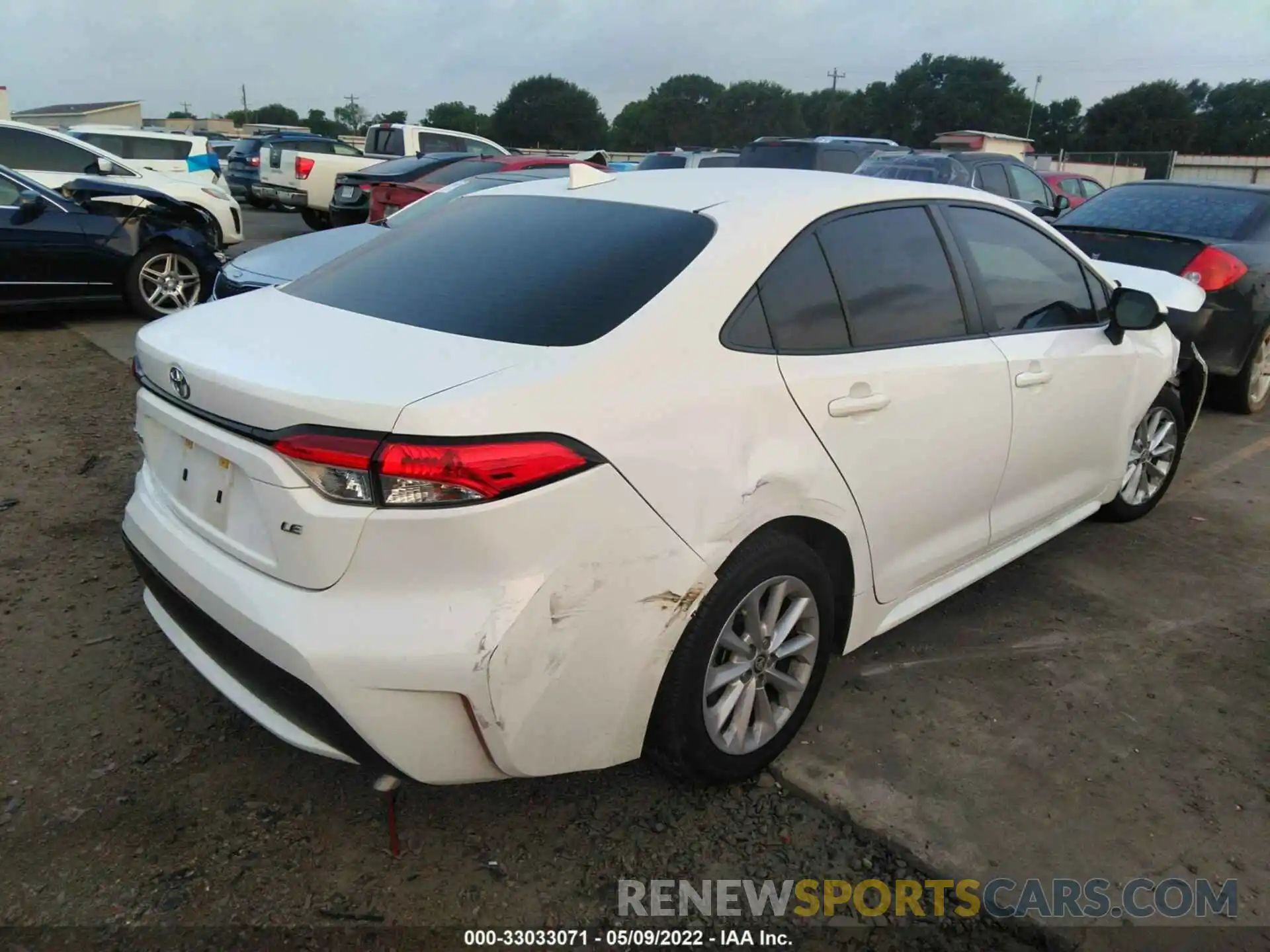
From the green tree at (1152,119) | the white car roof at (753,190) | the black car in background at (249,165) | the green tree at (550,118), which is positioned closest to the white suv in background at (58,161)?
the black car in background at (249,165)

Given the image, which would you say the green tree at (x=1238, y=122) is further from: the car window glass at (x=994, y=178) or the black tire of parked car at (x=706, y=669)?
the black tire of parked car at (x=706, y=669)

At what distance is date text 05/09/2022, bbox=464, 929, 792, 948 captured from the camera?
7.16 ft

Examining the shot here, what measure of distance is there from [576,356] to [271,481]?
71cm

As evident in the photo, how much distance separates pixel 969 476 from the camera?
3137 mm

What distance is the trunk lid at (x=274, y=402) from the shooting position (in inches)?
78.6

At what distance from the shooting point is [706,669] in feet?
7.82

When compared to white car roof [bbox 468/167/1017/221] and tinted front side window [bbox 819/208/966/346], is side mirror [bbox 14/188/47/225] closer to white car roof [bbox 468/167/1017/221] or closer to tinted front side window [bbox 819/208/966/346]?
white car roof [bbox 468/167/1017/221]

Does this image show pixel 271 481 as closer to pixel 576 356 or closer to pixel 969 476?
pixel 576 356

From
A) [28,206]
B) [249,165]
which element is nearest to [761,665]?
→ [28,206]

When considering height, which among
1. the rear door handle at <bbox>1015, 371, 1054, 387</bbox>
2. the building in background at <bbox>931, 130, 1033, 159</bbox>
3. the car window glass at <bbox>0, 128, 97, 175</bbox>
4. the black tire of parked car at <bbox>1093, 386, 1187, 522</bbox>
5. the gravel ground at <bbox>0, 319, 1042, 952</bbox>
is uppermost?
the building in background at <bbox>931, 130, 1033, 159</bbox>

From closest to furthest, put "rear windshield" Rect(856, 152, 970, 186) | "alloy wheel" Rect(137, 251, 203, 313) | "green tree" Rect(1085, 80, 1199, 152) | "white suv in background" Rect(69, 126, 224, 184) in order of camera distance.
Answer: "alloy wheel" Rect(137, 251, 203, 313), "rear windshield" Rect(856, 152, 970, 186), "white suv in background" Rect(69, 126, 224, 184), "green tree" Rect(1085, 80, 1199, 152)

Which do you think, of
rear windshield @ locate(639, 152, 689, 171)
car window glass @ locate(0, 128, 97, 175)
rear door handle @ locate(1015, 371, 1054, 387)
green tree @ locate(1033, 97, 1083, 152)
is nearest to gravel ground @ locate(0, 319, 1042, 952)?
rear door handle @ locate(1015, 371, 1054, 387)

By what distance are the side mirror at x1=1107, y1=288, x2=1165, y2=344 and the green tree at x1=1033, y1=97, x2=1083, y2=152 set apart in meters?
82.9

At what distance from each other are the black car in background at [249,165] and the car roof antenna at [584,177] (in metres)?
16.5
